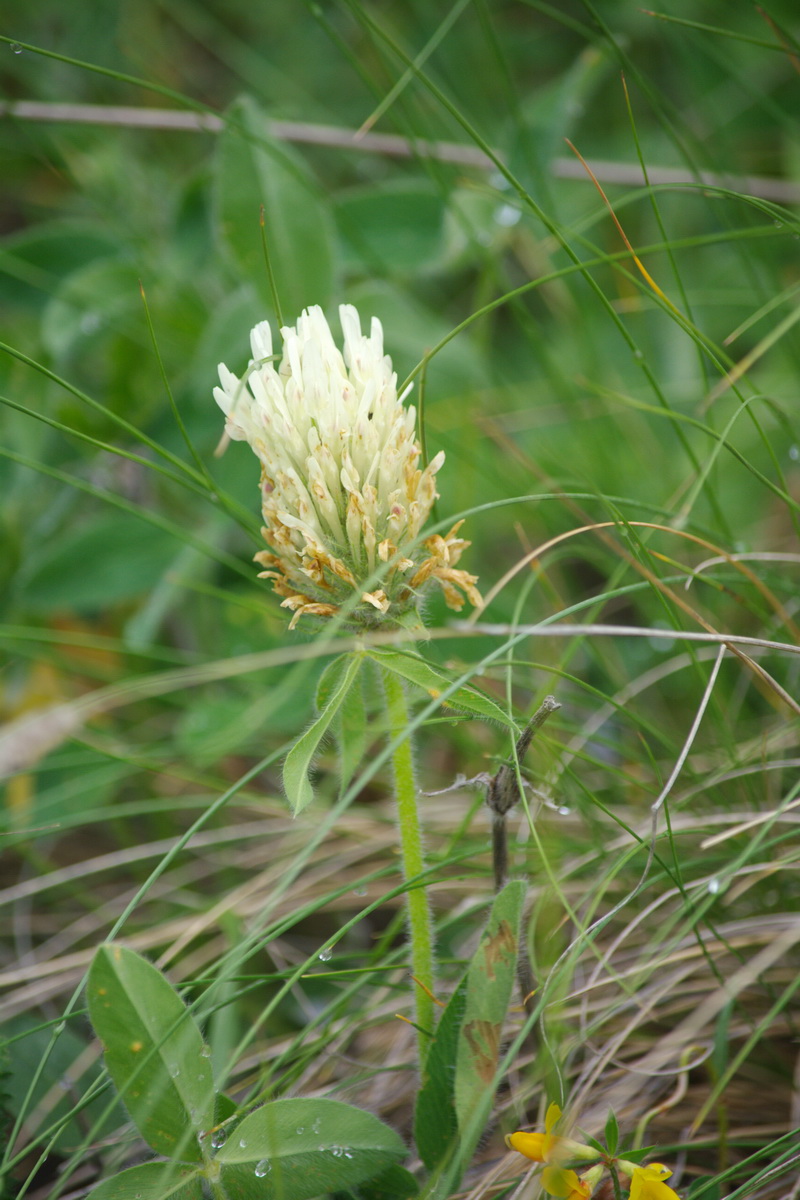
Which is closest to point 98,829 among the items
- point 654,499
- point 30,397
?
point 30,397

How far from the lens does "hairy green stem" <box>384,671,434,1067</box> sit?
0.90 m

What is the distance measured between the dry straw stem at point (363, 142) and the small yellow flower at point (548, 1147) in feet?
5.05

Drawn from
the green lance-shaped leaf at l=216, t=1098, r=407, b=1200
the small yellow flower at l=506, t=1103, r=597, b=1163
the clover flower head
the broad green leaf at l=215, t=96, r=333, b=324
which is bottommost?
the small yellow flower at l=506, t=1103, r=597, b=1163

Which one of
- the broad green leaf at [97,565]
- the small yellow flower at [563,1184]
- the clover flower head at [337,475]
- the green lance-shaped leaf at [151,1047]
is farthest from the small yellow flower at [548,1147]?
the broad green leaf at [97,565]

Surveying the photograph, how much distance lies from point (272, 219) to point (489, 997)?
1205 millimetres

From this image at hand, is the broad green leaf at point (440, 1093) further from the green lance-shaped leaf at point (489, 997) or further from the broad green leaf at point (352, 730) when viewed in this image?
the broad green leaf at point (352, 730)

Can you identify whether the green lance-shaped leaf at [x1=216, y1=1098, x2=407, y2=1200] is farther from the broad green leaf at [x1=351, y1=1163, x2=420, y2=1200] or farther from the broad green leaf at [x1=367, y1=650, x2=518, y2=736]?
the broad green leaf at [x1=367, y1=650, x2=518, y2=736]

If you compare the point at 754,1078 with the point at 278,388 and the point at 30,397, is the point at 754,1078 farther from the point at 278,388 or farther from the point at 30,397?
the point at 30,397

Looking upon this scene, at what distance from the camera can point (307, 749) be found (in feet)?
2.72

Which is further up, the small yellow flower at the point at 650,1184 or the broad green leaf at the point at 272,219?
the broad green leaf at the point at 272,219

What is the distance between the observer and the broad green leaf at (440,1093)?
853mm

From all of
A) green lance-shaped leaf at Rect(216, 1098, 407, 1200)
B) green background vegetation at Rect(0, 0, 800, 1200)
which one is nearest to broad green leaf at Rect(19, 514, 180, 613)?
green background vegetation at Rect(0, 0, 800, 1200)

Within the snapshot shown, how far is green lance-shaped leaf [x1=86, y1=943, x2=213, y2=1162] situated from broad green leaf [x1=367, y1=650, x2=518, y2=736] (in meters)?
0.36

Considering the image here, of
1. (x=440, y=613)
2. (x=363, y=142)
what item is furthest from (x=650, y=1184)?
(x=363, y=142)
